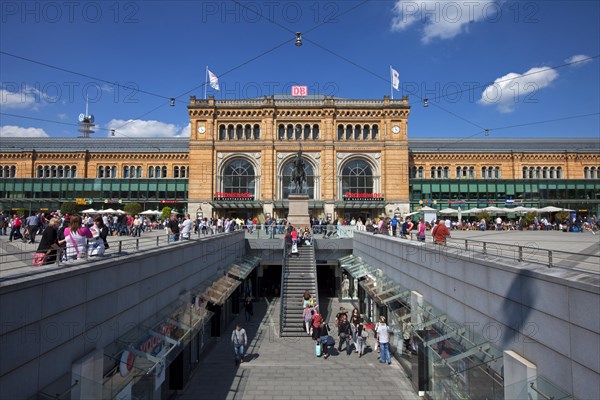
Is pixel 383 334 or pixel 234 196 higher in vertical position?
pixel 234 196

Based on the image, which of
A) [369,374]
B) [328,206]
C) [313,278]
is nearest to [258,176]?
[328,206]

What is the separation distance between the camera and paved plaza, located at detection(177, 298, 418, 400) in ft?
39.4

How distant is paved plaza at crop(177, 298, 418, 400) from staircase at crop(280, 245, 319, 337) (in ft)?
2.81

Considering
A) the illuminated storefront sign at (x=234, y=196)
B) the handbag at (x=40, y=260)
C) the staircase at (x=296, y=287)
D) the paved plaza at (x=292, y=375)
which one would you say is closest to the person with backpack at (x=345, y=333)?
the paved plaza at (x=292, y=375)

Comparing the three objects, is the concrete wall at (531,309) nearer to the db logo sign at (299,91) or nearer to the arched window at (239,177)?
the arched window at (239,177)

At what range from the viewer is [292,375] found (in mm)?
13398

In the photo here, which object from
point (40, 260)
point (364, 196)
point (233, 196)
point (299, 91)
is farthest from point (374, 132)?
point (40, 260)

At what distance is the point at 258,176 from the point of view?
169ft

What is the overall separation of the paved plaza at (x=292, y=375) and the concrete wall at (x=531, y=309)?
136 inches

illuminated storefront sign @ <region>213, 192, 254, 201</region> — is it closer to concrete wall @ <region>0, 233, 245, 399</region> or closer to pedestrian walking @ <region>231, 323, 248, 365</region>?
pedestrian walking @ <region>231, 323, 248, 365</region>

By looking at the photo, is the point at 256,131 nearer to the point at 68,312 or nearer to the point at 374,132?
the point at 374,132

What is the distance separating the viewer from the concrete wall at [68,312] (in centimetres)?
563

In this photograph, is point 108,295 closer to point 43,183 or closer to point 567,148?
point 43,183

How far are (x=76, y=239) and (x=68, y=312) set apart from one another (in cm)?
234
